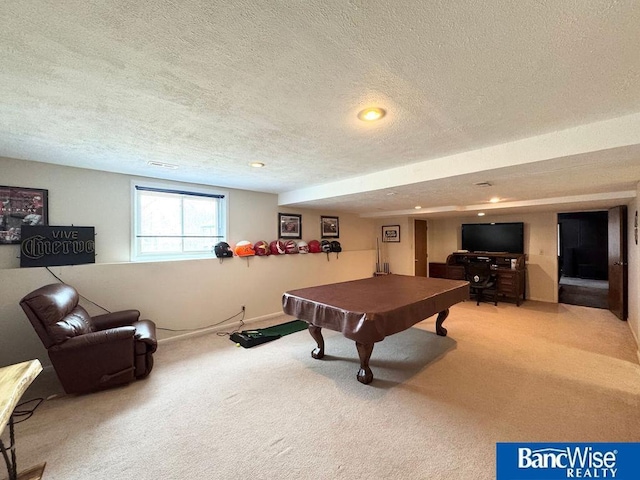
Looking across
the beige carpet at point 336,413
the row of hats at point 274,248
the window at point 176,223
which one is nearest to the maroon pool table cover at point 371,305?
the beige carpet at point 336,413

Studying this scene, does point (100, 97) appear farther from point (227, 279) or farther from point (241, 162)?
point (227, 279)

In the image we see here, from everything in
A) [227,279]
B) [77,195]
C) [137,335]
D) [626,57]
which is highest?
[626,57]

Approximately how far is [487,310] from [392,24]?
555 centimetres

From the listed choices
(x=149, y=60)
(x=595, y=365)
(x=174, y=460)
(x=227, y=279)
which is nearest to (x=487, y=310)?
(x=595, y=365)

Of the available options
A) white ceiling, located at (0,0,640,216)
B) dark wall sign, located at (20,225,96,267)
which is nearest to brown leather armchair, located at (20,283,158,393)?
dark wall sign, located at (20,225,96,267)

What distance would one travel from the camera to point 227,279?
4.29m

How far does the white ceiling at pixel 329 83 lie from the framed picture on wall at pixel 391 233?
451 centimetres

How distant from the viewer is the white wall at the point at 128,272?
9.11 ft

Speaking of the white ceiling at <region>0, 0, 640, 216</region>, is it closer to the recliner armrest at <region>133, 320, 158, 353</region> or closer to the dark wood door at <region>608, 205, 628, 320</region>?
the recliner armrest at <region>133, 320, 158, 353</region>

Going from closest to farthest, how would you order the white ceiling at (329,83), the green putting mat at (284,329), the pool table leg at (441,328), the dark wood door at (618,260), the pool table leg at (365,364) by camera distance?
the white ceiling at (329,83), the pool table leg at (365,364), the pool table leg at (441,328), the green putting mat at (284,329), the dark wood door at (618,260)

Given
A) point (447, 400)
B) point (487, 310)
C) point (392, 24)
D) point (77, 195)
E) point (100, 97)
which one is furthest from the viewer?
point (487, 310)

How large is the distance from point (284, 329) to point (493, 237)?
544 centimetres

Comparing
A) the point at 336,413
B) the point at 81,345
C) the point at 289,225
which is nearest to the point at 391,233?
the point at 289,225

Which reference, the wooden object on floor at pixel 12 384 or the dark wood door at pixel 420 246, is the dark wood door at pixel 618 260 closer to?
the dark wood door at pixel 420 246
